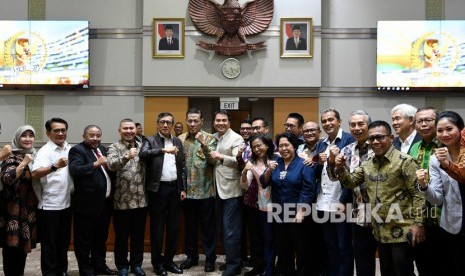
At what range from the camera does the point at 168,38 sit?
759cm

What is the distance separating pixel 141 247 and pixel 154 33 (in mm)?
4237

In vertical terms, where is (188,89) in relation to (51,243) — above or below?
above

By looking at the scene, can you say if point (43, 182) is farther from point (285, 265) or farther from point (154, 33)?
point (154, 33)

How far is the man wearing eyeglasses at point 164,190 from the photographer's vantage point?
14.3 ft

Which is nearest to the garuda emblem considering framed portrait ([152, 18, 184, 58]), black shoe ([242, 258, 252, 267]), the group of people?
framed portrait ([152, 18, 184, 58])

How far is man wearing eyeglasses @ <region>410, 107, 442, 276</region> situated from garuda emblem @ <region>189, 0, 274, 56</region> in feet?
15.7

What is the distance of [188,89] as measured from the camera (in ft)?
25.2

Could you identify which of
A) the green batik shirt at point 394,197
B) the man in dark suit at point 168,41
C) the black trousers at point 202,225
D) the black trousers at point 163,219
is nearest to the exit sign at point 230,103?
the man in dark suit at point 168,41

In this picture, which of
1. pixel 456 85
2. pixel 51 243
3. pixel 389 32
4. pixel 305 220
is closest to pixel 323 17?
pixel 389 32

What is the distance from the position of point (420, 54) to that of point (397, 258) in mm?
5360

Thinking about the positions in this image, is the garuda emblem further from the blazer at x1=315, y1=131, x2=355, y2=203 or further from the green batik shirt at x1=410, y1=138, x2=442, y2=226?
the green batik shirt at x1=410, y1=138, x2=442, y2=226

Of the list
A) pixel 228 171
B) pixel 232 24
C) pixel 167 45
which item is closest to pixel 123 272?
pixel 228 171

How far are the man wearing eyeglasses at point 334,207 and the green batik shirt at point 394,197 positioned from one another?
59 cm

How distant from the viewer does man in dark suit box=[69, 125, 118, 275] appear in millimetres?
4102
